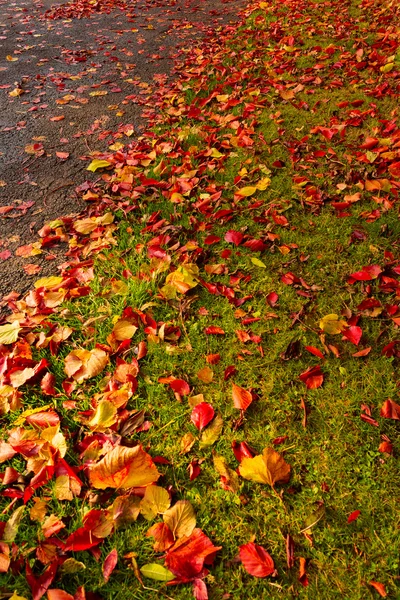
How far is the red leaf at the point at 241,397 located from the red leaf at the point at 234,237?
1.10 m

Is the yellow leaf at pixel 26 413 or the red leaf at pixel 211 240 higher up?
the red leaf at pixel 211 240

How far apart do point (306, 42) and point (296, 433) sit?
5.56m

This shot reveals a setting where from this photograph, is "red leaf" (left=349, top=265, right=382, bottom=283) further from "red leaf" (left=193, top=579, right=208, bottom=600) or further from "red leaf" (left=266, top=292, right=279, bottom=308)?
"red leaf" (left=193, top=579, right=208, bottom=600)

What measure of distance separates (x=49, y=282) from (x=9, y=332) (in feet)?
1.49

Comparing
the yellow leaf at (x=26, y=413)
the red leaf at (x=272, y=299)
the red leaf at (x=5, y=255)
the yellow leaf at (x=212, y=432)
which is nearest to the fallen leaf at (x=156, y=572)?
the yellow leaf at (x=212, y=432)

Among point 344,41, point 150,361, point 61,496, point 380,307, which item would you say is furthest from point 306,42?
point 61,496

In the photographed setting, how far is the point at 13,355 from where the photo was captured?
215 centimetres

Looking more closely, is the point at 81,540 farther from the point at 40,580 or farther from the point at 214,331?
the point at 214,331

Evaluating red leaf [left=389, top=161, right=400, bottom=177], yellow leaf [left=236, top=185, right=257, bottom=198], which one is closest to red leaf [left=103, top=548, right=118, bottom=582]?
yellow leaf [left=236, top=185, right=257, bottom=198]

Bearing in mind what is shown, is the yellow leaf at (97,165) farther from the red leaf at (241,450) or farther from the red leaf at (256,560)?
the red leaf at (256,560)

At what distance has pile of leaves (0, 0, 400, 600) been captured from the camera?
1526 millimetres

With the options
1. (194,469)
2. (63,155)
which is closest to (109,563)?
(194,469)

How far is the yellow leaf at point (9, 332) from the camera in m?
2.21

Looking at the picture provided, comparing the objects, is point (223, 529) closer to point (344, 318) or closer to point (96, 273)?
point (344, 318)
